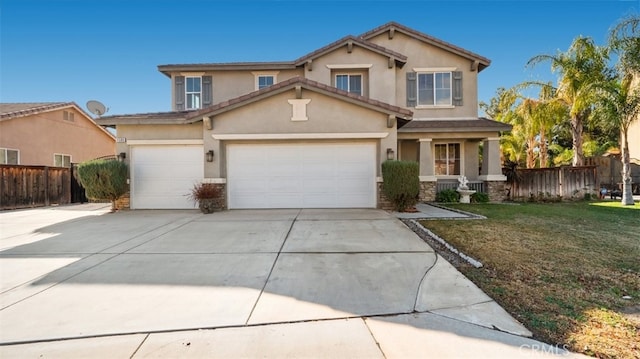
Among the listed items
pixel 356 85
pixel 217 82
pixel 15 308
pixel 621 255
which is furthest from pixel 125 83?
pixel 621 255

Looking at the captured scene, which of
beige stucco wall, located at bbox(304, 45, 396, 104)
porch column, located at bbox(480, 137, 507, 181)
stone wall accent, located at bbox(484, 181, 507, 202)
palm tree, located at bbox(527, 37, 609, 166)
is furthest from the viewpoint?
palm tree, located at bbox(527, 37, 609, 166)

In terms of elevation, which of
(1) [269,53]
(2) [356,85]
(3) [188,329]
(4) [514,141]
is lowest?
(3) [188,329]

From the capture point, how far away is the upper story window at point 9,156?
592 inches

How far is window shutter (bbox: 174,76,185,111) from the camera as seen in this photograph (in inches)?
568

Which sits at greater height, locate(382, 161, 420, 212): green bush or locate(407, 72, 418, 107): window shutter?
→ locate(407, 72, 418, 107): window shutter

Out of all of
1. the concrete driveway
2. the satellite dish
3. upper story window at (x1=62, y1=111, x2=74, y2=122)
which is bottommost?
the concrete driveway

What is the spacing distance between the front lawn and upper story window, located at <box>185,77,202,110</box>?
1207 cm

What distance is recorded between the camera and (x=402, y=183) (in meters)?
9.39

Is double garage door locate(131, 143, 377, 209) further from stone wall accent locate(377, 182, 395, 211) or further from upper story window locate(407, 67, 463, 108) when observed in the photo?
upper story window locate(407, 67, 463, 108)

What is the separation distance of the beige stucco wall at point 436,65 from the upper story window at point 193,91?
9.54 m

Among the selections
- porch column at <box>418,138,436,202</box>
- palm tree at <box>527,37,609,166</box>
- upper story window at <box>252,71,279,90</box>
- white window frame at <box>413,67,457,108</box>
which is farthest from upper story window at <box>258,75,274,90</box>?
palm tree at <box>527,37,609,166</box>

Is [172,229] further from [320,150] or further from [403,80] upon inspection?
[403,80]

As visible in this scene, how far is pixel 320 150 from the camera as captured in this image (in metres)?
10.6

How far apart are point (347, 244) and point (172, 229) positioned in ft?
14.9
